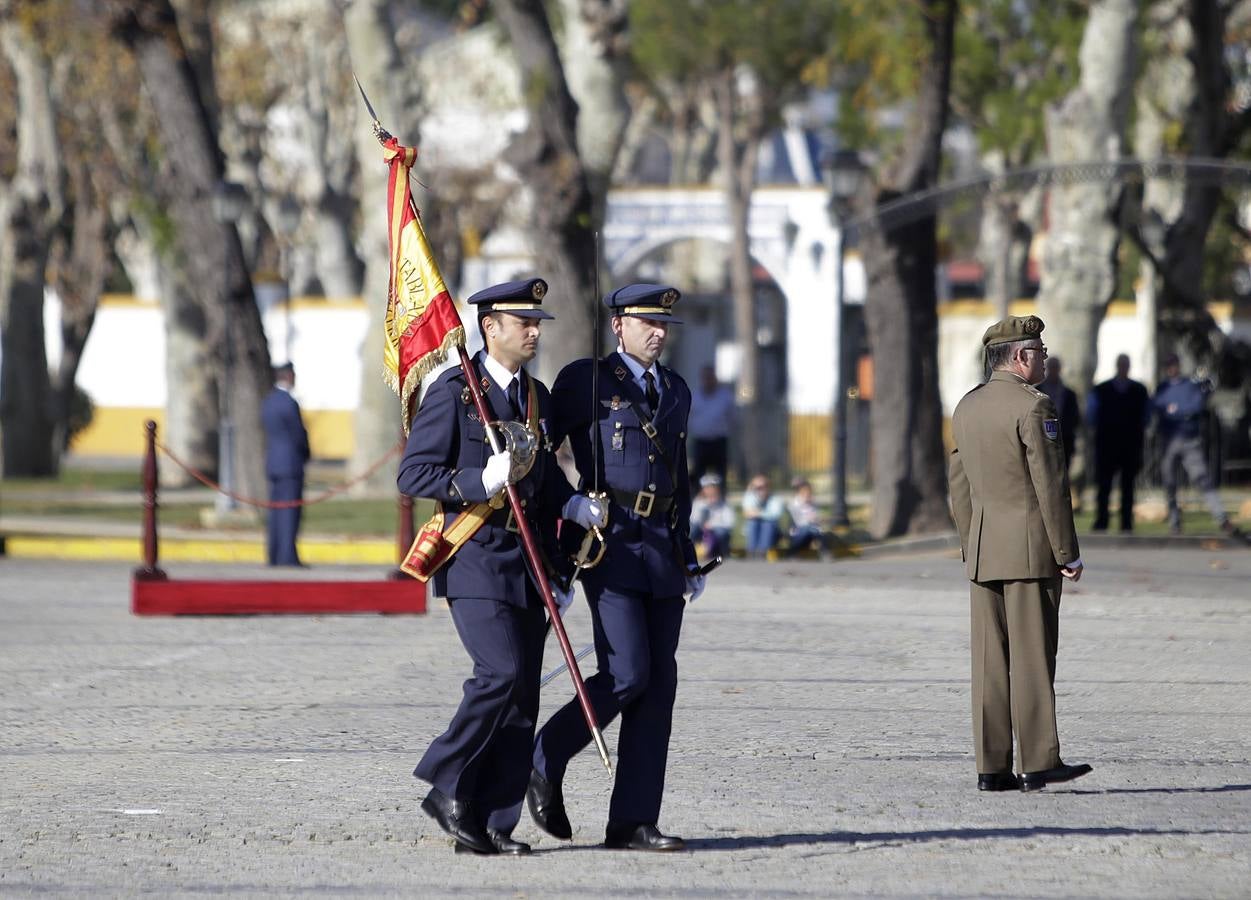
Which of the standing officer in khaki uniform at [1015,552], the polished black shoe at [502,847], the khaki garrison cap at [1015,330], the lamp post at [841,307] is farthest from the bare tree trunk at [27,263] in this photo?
the polished black shoe at [502,847]

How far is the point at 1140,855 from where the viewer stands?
7062mm

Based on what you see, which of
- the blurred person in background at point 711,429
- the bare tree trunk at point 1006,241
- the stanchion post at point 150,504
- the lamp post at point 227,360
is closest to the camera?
the stanchion post at point 150,504

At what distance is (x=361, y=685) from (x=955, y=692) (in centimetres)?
294

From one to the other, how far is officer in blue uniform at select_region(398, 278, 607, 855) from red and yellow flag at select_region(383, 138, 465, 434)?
14.2 inches

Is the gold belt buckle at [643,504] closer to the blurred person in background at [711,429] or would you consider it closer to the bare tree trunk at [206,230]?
the blurred person in background at [711,429]

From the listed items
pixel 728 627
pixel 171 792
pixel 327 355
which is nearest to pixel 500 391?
pixel 171 792

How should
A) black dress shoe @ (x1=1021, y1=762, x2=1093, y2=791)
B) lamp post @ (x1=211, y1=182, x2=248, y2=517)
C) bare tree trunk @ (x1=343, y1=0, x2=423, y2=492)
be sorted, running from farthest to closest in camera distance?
bare tree trunk @ (x1=343, y1=0, x2=423, y2=492) → lamp post @ (x1=211, y1=182, x2=248, y2=517) → black dress shoe @ (x1=1021, y1=762, x2=1093, y2=791)

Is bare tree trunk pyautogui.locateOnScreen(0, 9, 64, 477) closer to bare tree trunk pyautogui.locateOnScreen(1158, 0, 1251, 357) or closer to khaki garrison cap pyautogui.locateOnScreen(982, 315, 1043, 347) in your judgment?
bare tree trunk pyautogui.locateOnScreen(1158, 0, 1251, 357)

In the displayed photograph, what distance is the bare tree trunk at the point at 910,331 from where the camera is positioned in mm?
21250

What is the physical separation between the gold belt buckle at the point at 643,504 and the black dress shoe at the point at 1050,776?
2.04 meters

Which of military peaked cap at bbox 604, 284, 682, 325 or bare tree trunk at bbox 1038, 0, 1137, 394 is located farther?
bare tree trunk at bbox 1038, 0, 1137, 394

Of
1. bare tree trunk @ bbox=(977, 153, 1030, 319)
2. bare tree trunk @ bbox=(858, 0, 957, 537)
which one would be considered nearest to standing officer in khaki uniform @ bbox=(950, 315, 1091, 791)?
bare tree trunk @ bbox=(858, 0, 957, 537)

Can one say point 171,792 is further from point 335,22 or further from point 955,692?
point 335,22

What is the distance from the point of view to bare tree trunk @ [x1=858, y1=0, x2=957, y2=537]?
837 inches
